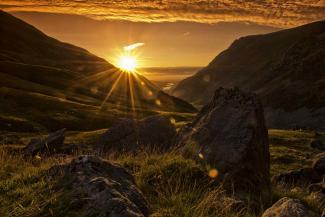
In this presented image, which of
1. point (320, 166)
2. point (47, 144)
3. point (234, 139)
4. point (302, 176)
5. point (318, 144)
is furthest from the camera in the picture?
point (318, 144)

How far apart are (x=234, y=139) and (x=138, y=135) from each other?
998cm

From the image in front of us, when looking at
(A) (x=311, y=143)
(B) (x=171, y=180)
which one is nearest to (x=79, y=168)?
(B) (x=171, y=180)

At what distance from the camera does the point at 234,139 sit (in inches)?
701

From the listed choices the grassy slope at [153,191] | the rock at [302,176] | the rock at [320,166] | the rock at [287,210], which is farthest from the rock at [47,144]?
the rock at [320,166]

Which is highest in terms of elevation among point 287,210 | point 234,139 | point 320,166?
point 287,210

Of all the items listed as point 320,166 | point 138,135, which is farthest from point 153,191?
point 320,166

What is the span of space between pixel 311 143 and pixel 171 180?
5608 cm

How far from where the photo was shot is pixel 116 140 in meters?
27.9

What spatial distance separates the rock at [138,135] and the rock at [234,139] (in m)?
3.67

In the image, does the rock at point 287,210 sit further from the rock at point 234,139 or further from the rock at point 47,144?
the rock at point 47,144

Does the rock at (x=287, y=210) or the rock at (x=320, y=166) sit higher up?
the rock at (x=287, y=210)

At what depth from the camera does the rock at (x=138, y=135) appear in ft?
83.4

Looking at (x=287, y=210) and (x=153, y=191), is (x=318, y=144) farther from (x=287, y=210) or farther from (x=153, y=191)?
(x=153, y=191)

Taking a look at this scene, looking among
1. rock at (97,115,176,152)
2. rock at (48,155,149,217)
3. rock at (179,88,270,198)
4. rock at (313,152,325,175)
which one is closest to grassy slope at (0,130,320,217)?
rock at (48,155,149,217)
